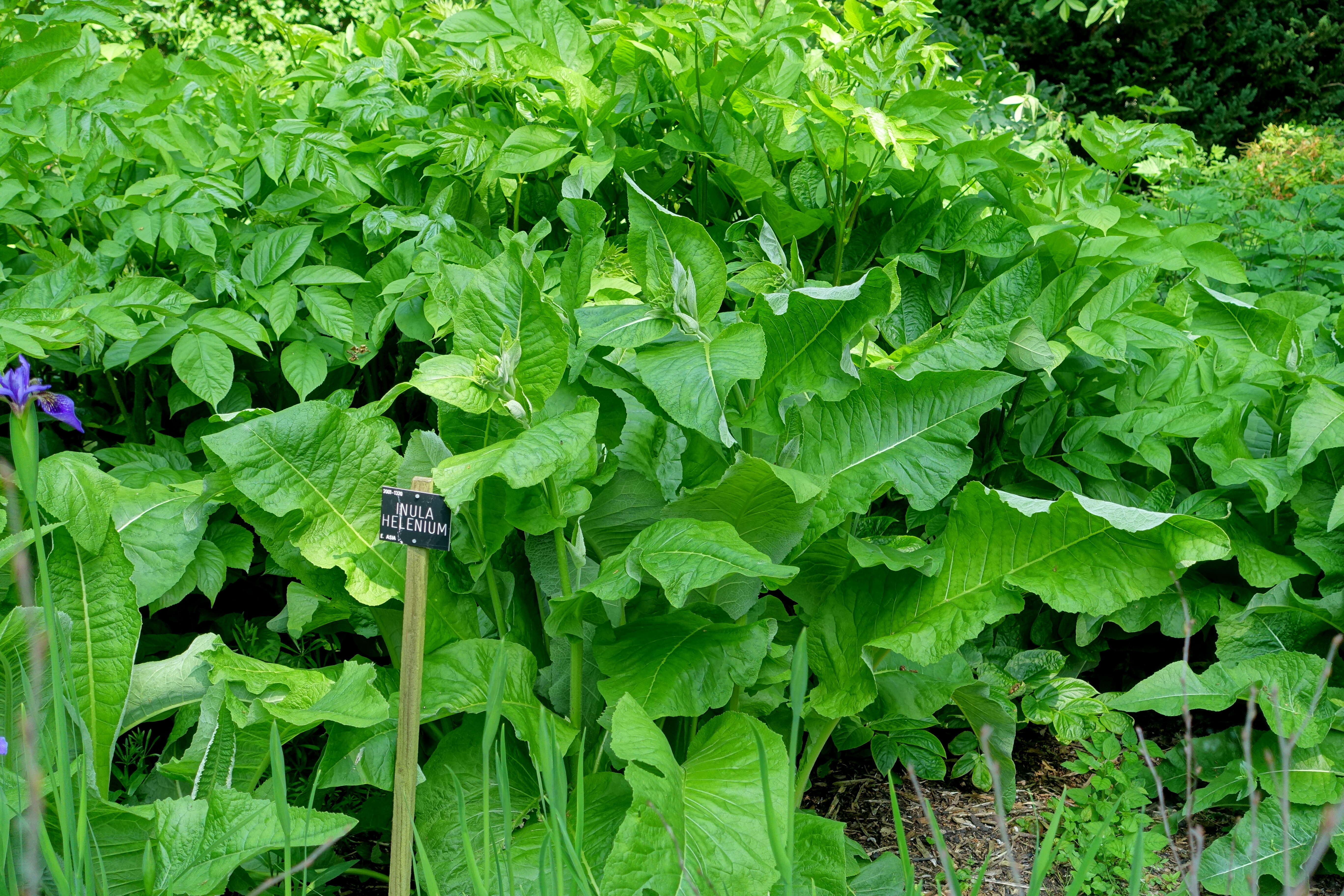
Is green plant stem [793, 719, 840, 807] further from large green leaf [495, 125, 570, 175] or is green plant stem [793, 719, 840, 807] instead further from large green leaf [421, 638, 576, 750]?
large green leaf [495, 125, 570, 175]

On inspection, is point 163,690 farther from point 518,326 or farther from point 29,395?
point 518,326

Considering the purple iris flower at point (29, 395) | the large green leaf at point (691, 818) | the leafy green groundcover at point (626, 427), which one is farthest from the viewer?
the leafy green groundcover at point (626, 427)

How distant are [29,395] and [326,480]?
0.63 meters

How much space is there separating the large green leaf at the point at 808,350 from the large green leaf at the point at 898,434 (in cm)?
12

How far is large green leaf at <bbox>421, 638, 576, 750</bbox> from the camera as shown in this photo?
1694mm

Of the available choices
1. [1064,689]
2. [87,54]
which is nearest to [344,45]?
[87,54]

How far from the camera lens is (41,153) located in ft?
6.95

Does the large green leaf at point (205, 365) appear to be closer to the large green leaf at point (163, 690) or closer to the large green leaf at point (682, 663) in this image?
the large green leaf at point (163, 690)

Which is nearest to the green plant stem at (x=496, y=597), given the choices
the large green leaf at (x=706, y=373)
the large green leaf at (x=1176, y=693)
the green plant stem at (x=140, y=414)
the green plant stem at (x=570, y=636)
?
the green plant stem at (x=570, y=636)

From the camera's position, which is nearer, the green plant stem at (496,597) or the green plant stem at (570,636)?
the green plant stem at (570,636)

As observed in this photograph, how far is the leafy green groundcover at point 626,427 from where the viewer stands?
1687mm

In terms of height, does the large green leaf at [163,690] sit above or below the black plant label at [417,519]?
below

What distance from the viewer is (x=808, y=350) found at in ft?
6.09

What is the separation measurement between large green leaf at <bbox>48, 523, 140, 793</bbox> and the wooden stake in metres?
0.53
